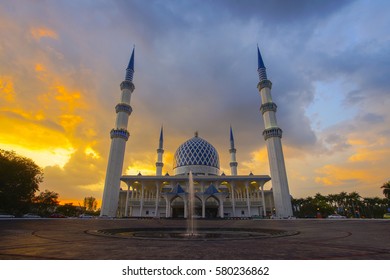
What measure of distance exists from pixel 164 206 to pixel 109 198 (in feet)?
38.9

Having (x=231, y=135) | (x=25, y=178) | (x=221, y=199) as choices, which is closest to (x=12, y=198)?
(x=25, y=178)

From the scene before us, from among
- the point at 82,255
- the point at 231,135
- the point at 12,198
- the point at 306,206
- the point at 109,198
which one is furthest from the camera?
the point at 231,135

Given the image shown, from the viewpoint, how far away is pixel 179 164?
6178cm

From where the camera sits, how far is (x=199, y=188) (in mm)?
50906

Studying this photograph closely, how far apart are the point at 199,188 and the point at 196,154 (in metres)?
12.3

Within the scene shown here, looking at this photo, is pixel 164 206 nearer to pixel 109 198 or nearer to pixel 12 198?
pixel 109 198

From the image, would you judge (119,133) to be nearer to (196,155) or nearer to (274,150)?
(196,155)

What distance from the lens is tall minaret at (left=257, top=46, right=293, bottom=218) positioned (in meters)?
43.7

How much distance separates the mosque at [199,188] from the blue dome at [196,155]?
9888mm

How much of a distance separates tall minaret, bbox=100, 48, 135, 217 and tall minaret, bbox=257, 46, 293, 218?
30830 millimetres

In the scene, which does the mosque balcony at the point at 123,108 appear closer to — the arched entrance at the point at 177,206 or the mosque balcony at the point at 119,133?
the mosque balcony at the point at 119,133

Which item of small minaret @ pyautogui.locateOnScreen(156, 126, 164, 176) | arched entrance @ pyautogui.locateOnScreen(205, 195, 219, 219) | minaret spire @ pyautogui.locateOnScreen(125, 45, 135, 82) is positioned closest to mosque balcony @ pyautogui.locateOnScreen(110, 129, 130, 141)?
minaret spire @ pyautogui.locateOnScreen(125, 45, 135, 82)

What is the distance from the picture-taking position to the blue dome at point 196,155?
6016 centimetres

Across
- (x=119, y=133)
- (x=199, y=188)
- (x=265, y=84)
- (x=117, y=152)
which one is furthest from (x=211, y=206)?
(x=265, y=84)
